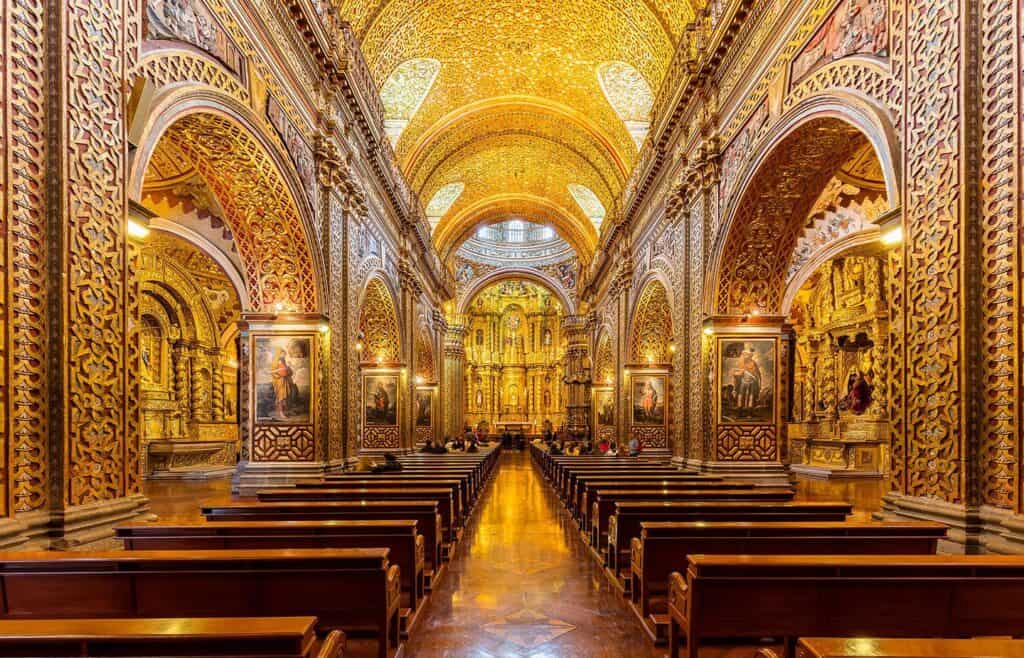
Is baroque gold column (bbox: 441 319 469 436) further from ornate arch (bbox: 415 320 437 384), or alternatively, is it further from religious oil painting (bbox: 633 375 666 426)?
religious oil painting (bbox: 633 375 666 426)

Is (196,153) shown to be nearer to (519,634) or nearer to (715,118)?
(519,634)

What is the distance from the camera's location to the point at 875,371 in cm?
1650

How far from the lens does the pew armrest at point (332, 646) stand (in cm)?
225

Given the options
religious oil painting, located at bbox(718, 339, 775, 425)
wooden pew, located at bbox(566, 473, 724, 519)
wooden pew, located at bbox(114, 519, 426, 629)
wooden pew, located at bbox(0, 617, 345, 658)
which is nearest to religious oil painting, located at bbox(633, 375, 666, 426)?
religious oil painting, located at bbox(718, 339, 775, 425)

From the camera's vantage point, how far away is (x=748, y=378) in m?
11.2

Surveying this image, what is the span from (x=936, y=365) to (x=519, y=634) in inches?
150

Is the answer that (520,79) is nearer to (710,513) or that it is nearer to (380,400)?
(380,400)

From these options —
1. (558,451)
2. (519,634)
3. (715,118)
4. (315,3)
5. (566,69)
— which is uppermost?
(566,69)

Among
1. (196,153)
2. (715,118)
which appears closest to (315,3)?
(196,153)

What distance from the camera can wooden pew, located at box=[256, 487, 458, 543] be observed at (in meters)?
7.13

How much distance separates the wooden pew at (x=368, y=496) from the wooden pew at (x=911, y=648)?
5268 millimetres

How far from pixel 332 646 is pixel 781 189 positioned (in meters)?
9.52

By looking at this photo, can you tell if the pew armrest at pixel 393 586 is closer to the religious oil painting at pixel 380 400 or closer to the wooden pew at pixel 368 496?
the wooden pew at pixel 368 496

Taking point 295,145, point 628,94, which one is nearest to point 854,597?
point 295,145
